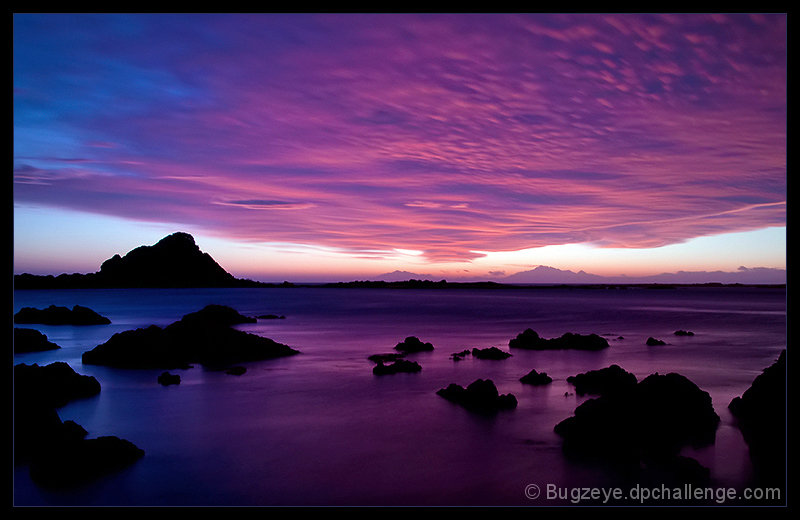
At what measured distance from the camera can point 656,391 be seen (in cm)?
1098

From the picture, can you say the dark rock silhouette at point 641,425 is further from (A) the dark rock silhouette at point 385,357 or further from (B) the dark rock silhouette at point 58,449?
(A) the dark rock silhouette at point 385,357

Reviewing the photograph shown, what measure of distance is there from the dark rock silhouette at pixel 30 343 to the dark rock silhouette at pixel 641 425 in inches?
1162

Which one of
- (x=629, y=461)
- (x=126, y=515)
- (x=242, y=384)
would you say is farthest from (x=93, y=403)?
(x=629, y=461)

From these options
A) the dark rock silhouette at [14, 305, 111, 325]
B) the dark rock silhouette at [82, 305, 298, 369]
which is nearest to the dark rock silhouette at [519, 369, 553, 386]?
the dark rock silhouette at [82, 305, 298, 369]

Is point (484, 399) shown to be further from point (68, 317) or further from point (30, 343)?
point (68, 317)

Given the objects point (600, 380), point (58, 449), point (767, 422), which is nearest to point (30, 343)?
point (58, 449)

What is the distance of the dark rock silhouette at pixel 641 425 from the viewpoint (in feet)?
33.0

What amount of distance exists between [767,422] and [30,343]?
3449 centimetres

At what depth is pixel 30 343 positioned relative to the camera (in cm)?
2753

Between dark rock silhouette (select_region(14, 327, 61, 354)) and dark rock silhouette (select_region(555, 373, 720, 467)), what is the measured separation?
96.9 feet

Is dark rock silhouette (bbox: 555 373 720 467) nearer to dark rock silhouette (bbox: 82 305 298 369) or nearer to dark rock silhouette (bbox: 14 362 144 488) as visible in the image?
dark rock silhouette (bbox: 14 362 144 488)

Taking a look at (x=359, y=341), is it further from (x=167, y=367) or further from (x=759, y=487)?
(x=759, y=487)
